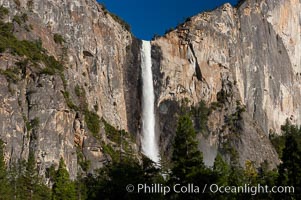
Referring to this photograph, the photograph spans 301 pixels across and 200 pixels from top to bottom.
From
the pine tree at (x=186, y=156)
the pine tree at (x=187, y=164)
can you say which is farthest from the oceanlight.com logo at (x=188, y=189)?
the pine tree at (x=186, y=156)

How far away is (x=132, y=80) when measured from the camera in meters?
91.3

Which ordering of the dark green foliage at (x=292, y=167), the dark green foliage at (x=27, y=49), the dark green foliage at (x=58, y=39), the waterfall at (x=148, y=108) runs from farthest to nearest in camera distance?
the waterfall at (x=148, y=108) < the dark green foliage at (x=58, y=39) < the dark green foliage at (x=27, y=49) < the dark green foliage at (x=292, y=167)

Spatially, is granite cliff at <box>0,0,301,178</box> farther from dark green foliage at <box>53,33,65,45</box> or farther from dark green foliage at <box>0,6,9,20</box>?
dark green foliage at <box>0,6,9,20</box>

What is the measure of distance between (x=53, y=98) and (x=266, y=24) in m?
59.8

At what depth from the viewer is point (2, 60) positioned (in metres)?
63.8

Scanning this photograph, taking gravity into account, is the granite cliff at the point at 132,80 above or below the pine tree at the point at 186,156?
above

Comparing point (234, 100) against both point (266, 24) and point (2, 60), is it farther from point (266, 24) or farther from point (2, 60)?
point (2, 60)

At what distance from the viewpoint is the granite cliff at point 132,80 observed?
62594 millimetres

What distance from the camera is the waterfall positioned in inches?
3366

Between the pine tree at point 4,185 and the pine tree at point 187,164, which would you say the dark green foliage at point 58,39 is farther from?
the pine tree at point 187,164

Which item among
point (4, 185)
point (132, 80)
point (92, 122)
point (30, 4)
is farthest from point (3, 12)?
point (4, 185)

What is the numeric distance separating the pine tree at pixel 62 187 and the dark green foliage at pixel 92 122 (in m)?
14.1

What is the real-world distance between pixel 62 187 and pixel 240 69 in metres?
56.2

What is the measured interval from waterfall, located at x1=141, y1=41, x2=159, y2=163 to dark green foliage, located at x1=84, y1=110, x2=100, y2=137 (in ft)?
42.1
